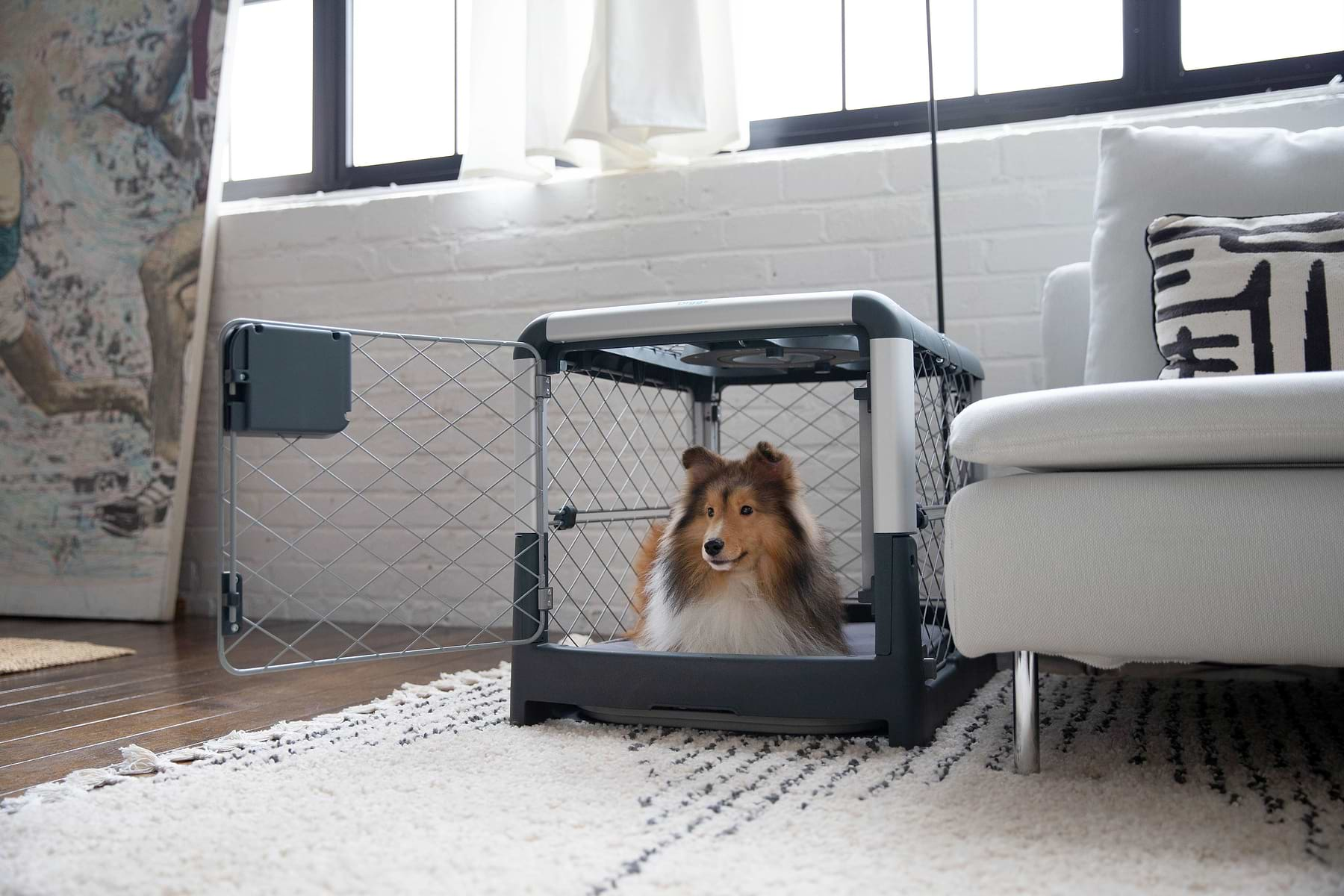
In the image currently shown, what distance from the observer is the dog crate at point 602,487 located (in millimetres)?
1351

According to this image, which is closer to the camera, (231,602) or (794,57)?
(231,602)

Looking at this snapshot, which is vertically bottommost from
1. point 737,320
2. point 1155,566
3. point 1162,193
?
point 1155,566

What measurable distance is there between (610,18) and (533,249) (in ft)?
1.85

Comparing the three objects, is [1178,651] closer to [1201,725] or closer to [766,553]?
[1201,725]

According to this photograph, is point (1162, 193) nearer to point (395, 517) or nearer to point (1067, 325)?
point (1067, 325)

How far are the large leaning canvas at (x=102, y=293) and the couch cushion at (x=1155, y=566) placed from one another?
7.43 ft

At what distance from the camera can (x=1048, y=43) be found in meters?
2.33

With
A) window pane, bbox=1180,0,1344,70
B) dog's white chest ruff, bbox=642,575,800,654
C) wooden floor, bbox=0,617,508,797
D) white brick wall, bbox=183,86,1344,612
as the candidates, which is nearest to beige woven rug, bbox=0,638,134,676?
wooden floor, bbox=0,617,508,797

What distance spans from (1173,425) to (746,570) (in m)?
0.62

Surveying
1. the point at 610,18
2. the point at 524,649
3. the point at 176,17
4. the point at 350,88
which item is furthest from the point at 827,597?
the point at 176,17

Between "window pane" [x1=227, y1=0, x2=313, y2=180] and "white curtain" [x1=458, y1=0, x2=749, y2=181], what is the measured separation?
689mm

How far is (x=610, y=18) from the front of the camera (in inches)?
89.6

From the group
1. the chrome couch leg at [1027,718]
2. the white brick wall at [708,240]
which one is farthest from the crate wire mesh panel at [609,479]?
the chrome couch leg at [1027,718]

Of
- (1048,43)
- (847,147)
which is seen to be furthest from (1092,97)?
(847,147)
